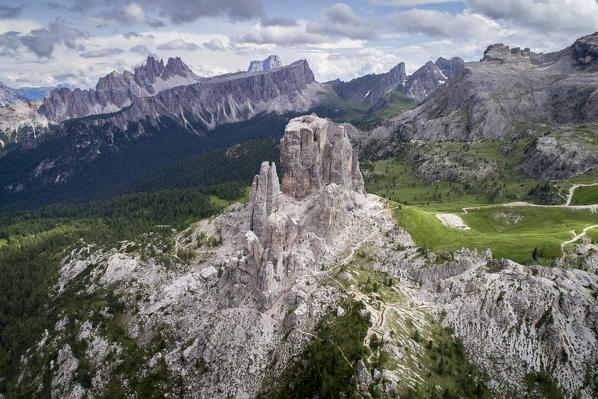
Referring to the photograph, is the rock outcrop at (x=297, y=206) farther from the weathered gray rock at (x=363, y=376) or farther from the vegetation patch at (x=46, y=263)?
the vegetation patch at (x=46, y=263)

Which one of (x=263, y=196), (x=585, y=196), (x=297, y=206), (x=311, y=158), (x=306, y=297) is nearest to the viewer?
(x=306, y=297)

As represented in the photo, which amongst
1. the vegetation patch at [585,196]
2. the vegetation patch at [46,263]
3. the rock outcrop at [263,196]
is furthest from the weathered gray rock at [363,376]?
the vegetation patch at [585,196]

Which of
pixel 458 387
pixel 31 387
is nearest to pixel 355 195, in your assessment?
pixel 458 387

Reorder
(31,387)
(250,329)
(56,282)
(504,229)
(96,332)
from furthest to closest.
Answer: (504,229) → (56,282) → (96,332) → (31,387) → (250,329)

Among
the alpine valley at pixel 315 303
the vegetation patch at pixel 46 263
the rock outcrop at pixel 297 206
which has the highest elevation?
the rock outcrop at pixel 297 206

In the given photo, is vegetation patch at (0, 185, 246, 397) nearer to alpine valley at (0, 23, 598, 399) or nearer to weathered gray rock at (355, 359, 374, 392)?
alpine valley at (0, 23, 598, 399)

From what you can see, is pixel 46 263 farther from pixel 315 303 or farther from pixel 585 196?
pixel 585 196

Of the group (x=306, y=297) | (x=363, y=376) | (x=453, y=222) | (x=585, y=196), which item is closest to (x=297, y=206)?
(x=306, y=297)

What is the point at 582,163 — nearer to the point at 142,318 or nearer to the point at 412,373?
the point at 412,373
